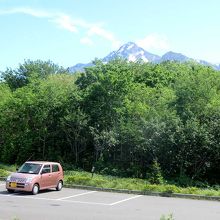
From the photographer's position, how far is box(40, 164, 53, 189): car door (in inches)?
870

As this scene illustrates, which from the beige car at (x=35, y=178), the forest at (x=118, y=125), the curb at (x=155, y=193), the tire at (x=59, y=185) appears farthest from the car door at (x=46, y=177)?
the forest at (x=118, y=125)

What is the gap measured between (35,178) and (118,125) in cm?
1345

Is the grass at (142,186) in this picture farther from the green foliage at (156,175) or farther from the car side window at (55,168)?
the green foliage at (156,175)

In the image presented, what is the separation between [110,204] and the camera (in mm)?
19641

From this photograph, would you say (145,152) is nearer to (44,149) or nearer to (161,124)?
(161,124)

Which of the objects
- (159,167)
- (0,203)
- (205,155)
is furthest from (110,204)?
(205,155)

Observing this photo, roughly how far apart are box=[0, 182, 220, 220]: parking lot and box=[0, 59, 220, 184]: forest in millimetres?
8718

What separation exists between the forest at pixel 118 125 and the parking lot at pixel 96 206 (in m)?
8.72

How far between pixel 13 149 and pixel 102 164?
335 inches

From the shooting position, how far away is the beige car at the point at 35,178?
21172mm

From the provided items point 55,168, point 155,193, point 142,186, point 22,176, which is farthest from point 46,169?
point 155,193

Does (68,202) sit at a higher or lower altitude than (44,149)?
lower

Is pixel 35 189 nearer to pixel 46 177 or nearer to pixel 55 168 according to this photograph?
pixel 46 177

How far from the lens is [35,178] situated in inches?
845
